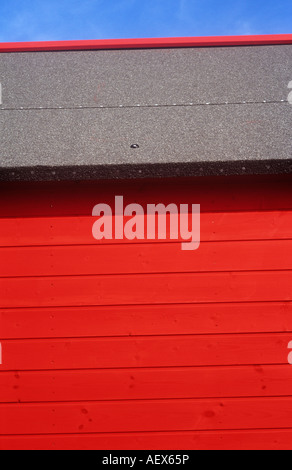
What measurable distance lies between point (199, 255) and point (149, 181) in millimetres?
568

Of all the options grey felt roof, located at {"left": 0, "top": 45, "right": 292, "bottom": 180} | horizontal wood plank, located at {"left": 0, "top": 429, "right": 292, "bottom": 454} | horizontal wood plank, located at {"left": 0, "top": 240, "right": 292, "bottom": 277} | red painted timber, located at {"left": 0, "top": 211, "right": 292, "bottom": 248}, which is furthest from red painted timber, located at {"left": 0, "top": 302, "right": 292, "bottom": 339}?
grey felt roof, located at {"left": 0, "top": 45, "right": 292, "bottom": 180}

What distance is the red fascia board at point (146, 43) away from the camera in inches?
148

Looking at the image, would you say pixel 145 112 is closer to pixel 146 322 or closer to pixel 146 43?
pixel 146 43

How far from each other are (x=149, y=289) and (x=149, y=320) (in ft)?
0.63

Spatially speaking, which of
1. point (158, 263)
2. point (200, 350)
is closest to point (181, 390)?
point (200, 350)

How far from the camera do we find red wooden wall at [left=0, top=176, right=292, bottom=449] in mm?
3305

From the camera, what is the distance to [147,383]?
10.9 ft

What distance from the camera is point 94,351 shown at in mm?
3322

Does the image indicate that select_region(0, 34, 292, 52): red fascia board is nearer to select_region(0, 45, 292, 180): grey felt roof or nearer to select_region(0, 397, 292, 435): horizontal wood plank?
select_region(0, 45, 292, 180): grey felt roof

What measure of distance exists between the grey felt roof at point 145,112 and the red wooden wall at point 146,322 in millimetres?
262

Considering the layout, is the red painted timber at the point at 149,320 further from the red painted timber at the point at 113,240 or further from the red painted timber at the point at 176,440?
the red painted timber at the point at 176,440

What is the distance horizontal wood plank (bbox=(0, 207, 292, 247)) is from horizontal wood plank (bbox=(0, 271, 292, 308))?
0.77 ft

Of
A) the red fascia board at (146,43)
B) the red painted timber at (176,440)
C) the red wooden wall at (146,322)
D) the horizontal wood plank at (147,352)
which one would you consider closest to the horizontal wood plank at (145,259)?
the red wooden wall at (146,322)
